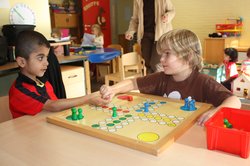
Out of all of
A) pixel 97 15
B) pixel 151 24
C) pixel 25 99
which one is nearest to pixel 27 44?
pixel 25 99

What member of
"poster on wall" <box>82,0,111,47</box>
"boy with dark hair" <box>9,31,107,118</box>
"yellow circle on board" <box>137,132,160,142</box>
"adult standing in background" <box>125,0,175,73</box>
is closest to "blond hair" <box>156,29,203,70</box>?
"boy with dark hair" <box>9,31,107,118</box>

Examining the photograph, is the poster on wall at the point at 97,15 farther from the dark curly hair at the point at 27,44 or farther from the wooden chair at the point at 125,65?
the dark curly hair at the point at 27,44

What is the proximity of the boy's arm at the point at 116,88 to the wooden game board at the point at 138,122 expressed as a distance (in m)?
0.05

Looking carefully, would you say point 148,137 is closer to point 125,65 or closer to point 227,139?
point 227,139

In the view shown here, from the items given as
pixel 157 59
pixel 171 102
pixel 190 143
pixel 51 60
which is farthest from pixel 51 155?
pixel 157 59

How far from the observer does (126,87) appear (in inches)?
53.9

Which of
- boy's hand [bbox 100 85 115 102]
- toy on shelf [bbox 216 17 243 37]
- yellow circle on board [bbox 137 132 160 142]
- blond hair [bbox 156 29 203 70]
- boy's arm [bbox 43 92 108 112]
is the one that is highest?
toy on shelf [bbox 216 17 243 37]

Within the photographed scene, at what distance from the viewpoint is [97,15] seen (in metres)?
5.84

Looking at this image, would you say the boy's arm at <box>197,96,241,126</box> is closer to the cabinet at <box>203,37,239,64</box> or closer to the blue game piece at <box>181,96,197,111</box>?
the blue game piece at <box>181,96,197,111</box>

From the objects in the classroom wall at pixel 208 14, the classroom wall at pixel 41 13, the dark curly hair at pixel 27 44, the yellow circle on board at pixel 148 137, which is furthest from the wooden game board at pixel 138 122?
the classroom wall at pixel 208 14

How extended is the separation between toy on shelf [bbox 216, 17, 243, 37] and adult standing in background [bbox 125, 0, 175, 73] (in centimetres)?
295

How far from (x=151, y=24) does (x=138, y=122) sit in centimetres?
249

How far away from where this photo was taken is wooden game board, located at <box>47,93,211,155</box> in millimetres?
777

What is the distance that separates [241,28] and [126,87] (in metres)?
5.14
